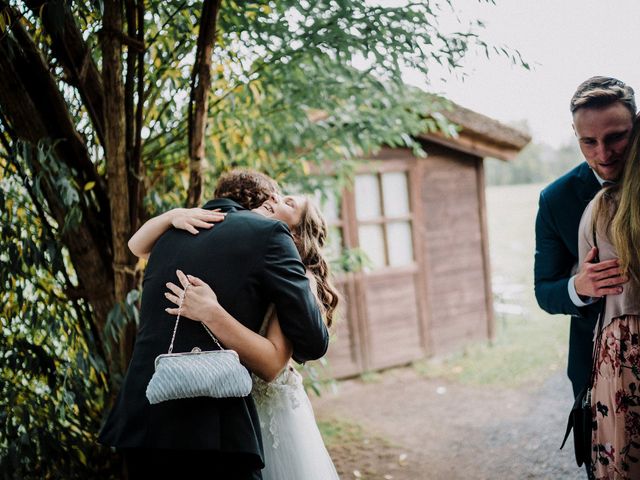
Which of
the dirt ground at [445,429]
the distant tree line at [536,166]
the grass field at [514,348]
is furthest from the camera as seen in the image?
the distant tree line at [536,166]

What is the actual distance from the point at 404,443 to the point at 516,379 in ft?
7.45

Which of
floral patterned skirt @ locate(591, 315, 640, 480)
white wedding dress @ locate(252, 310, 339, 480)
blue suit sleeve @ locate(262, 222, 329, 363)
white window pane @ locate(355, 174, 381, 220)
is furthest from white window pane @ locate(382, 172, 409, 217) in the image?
blue suit sleeve @ locate(262, 222, 329, 363)

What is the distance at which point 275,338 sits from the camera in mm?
1752

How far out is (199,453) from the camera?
5.54 ft

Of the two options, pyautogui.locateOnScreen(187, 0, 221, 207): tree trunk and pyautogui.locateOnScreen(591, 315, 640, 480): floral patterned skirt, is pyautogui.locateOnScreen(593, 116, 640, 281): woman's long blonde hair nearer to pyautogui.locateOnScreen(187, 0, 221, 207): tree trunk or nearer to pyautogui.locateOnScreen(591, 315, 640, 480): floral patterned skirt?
pyautogui.locateOnScreen(591, 315, 640, 480): floral patterned skirt

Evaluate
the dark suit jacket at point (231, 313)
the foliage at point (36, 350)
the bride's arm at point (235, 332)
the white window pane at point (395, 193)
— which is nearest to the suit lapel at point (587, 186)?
the dark suit jacket at point (231, 313)

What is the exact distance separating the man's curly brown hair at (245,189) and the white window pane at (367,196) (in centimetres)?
493

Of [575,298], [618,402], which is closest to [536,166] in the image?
[575,298]

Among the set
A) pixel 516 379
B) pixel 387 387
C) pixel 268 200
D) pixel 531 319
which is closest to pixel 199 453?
pixel 268 200

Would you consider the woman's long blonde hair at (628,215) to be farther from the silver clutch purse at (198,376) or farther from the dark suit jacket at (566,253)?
the silver clutch purse at (198,376)

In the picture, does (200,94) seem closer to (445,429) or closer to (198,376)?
(198,376)

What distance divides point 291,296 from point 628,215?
112cm

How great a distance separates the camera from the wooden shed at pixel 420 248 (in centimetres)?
696

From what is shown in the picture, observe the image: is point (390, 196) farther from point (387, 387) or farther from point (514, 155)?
point (387, 387)
